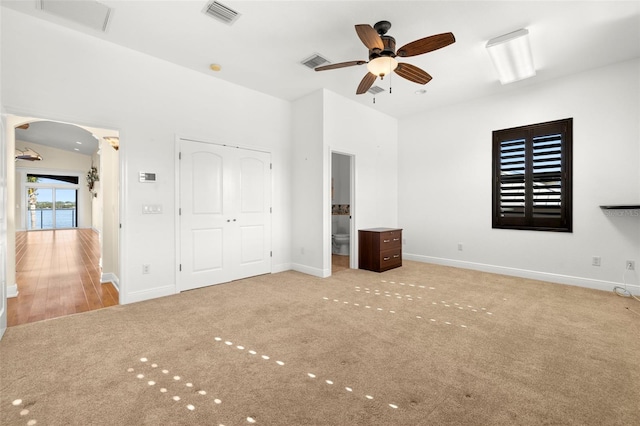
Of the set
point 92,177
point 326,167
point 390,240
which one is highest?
point 92,177

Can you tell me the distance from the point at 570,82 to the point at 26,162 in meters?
16.5

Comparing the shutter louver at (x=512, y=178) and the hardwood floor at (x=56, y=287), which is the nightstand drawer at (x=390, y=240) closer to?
the shutter louver at (x=512, y=178)

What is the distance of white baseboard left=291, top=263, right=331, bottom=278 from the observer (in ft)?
15.7

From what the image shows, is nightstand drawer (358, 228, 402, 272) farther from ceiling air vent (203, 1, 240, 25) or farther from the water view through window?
the water view through window

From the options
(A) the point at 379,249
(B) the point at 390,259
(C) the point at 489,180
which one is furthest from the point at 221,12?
(C) the point at 489,180

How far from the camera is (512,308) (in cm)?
333

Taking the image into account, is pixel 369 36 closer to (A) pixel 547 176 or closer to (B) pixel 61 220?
(A) pixel 547 176

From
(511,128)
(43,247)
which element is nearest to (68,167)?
(43,247)

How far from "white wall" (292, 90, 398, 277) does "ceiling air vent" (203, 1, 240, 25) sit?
2040 millimetres

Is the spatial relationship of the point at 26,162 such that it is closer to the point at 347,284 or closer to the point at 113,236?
the point at 113,236

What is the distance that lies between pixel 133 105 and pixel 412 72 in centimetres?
337

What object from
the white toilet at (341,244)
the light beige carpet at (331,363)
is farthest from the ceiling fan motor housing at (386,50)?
the white toilet at (341,244)

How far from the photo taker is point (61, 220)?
13000 mm

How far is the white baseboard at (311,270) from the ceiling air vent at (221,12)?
3.58 metres
